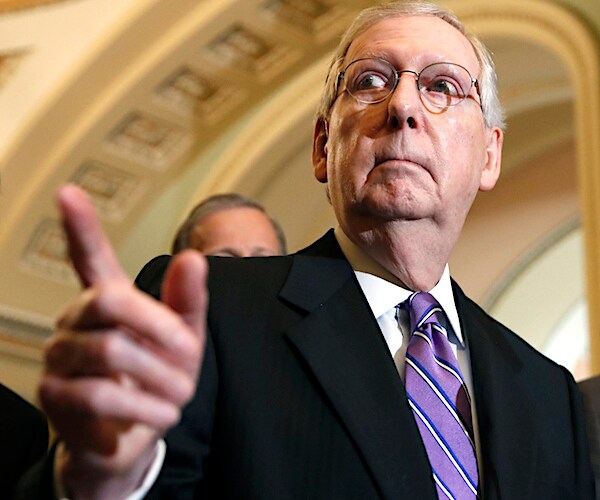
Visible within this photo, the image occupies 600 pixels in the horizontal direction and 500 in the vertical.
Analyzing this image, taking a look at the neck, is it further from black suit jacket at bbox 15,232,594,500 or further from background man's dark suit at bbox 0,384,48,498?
background man's dark suit at bbox 0,384,48,498

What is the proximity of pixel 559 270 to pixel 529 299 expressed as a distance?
0.34 metres

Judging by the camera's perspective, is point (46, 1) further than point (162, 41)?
Yes

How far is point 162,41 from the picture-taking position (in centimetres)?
654

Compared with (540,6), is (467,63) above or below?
below

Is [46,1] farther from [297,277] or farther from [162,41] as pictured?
[297,277]

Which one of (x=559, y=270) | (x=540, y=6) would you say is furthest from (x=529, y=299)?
(x=540, y=6)

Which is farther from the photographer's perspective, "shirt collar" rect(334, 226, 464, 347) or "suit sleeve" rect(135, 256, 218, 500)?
"shirt collar" rect(334, 226, 464, 347)

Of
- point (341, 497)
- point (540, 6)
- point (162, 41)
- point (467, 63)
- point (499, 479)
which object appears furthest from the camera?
point (162, 41)

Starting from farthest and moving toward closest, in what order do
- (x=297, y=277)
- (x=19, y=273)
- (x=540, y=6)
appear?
(x=19, y=273)
(x=540, y=6)
(x=297, y=277)

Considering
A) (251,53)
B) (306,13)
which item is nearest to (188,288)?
(306,13)

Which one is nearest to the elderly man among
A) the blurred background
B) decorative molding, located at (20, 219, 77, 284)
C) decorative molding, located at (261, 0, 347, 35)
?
the blurred background

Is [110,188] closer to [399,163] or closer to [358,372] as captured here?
[399,163]

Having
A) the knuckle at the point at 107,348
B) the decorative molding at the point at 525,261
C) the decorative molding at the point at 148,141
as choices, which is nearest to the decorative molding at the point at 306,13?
the decorative molding at the point at 148,141

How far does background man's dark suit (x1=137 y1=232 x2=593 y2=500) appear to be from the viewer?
4.29 feet
